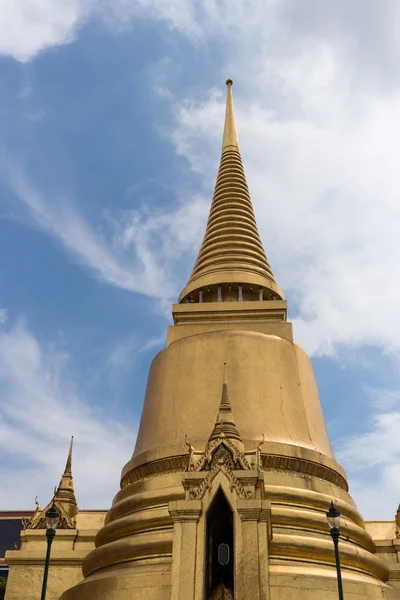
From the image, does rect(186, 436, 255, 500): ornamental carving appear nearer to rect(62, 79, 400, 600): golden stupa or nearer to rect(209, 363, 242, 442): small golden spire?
rect(62, 79, 400, 600): golden stupa

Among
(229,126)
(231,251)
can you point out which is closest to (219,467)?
(231,251)

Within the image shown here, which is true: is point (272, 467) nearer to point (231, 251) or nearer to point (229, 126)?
point (231, 251)

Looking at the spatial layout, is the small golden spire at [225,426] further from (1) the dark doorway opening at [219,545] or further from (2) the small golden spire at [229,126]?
(2) the small golden spire at [229,126]

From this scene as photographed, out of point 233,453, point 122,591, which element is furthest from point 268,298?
point 122,591

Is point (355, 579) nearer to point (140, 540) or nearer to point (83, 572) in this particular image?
point (140, 540)

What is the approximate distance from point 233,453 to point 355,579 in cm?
409

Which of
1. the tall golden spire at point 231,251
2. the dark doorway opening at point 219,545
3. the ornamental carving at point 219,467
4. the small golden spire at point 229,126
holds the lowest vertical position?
the dark doorway opening at point 219,545

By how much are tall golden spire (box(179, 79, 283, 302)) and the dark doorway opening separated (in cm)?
1003

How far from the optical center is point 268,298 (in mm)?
23094

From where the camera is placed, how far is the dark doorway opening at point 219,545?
41.7ft

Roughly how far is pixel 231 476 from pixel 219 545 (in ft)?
4.46

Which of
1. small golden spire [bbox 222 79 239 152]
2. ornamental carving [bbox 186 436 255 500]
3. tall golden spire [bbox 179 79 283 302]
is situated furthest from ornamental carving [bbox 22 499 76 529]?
small golden spire [bbox 222 79 239 152]

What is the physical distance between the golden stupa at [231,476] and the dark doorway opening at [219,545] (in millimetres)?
26

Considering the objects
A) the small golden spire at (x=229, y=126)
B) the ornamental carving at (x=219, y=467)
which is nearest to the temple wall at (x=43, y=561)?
the ornamental carving at (x=219, y=467)
